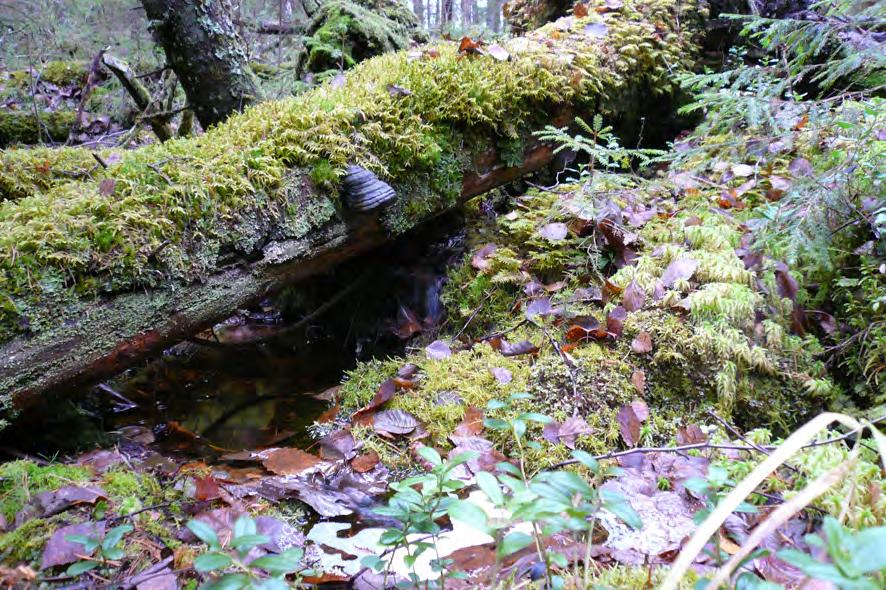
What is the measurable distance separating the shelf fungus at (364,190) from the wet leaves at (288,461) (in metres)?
1.39

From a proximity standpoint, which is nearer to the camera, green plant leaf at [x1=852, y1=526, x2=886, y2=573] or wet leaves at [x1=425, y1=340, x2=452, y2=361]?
green plant leaf at [x1=852, y1=526, x2=886, y2=573]

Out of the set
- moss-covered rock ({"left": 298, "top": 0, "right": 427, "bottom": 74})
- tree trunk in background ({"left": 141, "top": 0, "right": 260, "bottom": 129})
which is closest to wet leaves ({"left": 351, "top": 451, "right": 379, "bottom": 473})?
tree trunk in background ({"left": 141, "top": 0, "right": 260, "bottom": 129})

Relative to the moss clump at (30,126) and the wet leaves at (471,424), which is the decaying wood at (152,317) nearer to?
the wet leaves at (471,424)

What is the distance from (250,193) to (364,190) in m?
0.62

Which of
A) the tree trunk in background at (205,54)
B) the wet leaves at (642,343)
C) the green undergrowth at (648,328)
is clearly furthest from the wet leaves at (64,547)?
the tree trunk in background at (205,54)

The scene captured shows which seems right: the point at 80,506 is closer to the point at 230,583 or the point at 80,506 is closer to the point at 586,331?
the point at 230,583

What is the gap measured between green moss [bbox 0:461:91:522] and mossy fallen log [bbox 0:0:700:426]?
276 mm

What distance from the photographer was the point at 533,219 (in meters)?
3.80

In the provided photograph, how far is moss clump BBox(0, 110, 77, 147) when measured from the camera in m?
6.71

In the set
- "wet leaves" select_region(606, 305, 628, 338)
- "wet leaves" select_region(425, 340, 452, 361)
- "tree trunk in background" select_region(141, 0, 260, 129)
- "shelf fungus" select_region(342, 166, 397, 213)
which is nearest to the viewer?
"wet leaves" select_region(606, 305, 628, 338)

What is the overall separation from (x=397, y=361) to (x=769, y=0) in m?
5.13

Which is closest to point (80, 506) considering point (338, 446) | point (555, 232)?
point (338, 446)

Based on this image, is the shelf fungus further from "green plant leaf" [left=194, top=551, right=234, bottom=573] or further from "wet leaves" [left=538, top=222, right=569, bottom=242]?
"green plant leaf" [left=194, top=551, right=234, bottom=573]

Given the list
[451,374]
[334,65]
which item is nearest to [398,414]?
[451,374]
